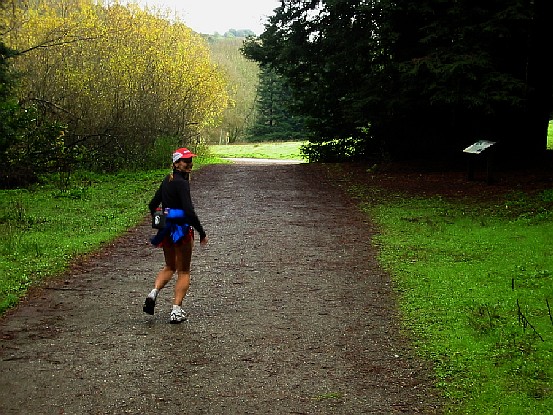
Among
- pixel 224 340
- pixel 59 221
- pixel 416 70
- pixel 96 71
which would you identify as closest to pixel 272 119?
pixel 96 71

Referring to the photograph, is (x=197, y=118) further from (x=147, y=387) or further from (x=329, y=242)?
(x=147, y=387)

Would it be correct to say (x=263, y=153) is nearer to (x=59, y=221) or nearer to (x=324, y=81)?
(x=324, y=81)

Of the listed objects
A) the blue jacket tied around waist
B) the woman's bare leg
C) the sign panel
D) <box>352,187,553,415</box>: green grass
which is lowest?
<box>352,187,553,415</box>: green grass

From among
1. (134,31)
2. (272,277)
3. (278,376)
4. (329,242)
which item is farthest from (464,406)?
(134,31)

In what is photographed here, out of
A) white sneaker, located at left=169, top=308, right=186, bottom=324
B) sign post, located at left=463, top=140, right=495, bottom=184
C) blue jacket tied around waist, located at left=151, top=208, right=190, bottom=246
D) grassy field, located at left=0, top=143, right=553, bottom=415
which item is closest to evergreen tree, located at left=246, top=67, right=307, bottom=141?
grassy field, located at left=0, top=143, right=553, bottom=415

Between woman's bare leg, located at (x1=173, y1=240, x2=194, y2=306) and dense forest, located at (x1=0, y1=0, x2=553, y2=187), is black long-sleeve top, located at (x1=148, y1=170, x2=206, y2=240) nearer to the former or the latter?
woman's bare leg, located at (x1=173, y1=240, x2=194, y2=306)

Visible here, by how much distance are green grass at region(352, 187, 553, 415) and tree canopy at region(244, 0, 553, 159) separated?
3.48m

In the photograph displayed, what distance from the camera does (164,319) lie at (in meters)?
7.29

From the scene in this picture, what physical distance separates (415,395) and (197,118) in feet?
96.7

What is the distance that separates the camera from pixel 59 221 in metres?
13.3

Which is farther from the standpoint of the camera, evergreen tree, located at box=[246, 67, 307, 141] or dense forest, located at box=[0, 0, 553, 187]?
evergreen tree, located at box=[246, 67, 307, 141]

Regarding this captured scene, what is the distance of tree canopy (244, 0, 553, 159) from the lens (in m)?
15.8

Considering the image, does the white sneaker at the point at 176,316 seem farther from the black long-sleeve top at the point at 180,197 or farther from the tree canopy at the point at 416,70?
the tree canopy at the point at 416,70

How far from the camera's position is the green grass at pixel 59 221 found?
9.45 metres
